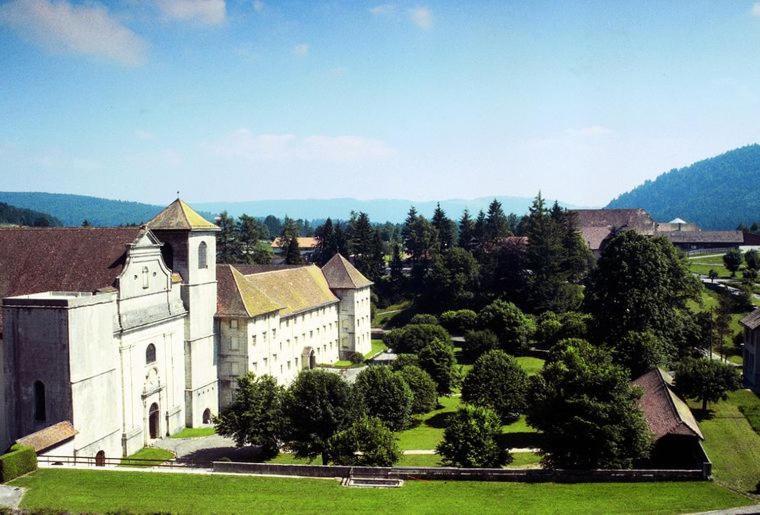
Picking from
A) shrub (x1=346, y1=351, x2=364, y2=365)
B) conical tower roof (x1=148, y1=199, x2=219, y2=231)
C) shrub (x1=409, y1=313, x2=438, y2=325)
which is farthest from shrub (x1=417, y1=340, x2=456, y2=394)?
shrub (x1=409, y1=313, x2=438, y2=325)

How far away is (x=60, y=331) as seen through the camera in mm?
35625

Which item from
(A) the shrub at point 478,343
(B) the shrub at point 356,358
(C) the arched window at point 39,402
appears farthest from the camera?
(B) the shrub at point 356,358

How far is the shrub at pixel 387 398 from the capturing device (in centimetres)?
4556

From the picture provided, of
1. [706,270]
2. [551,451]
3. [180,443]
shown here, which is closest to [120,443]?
[180,443]

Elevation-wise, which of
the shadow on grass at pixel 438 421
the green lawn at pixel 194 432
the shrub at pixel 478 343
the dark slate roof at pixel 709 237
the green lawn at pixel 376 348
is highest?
the dark slate roof at pixel 709 237

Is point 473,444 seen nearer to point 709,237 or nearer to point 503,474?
point 503,474

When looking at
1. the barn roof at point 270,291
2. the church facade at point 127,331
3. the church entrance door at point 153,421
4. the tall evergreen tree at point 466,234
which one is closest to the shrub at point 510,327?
the barn roof at point 270,291

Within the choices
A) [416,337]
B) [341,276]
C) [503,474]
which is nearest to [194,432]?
[503,474]

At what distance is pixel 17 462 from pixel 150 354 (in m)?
13.7

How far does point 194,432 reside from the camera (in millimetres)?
47219

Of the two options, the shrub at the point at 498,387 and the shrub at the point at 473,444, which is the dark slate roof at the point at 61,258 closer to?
the shrub at the point at 473,444

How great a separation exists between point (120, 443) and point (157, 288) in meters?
10.6

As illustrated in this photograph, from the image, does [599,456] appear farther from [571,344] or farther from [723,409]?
[571,344]

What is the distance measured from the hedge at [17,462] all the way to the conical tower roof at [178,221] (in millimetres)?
20077
